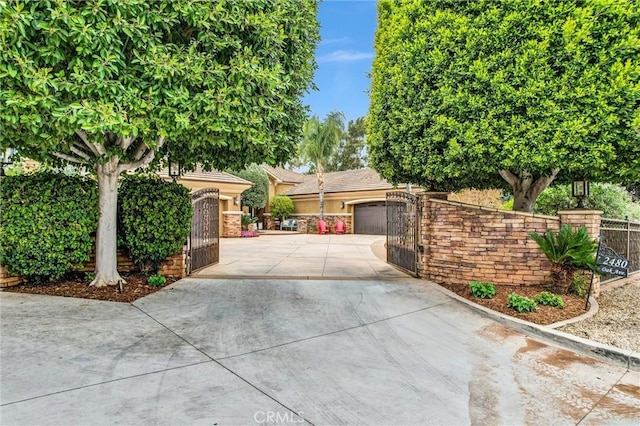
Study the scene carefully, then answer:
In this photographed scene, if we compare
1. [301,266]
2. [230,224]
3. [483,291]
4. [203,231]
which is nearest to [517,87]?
[483,291]

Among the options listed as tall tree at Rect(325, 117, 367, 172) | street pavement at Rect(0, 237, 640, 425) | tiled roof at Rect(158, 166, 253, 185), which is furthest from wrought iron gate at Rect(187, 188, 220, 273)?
tall tree at Rect(325, 117, 367, 172)

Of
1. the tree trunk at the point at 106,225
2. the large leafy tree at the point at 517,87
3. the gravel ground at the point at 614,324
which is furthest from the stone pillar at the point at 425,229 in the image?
the tree trunk at the point at 106,225

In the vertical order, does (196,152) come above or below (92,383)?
above

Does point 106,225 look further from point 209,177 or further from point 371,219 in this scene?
point 371,219

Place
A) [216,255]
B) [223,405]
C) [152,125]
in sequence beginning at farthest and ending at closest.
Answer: [216,255]
[152,125]
[223,405]

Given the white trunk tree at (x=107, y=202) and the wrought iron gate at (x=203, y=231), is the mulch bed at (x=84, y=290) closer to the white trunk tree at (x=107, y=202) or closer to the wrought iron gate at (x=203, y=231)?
the white trunk tree at (x=107, y=202)

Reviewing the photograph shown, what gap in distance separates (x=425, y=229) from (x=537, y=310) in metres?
2.63

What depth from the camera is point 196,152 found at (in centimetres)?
667

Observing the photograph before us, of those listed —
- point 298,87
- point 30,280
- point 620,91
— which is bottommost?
point 30,280

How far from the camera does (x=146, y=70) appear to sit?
4.34m

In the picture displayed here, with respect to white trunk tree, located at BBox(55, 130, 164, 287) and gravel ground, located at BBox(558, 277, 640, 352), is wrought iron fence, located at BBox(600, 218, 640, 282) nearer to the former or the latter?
gravel ground, located at BBox(558, 277, 640, 352)

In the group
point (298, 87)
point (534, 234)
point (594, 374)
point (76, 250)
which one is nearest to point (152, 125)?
point (298, 87)

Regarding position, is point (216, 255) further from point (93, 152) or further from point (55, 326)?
point (55, 326)

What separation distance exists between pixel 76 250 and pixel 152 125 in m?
3.00
